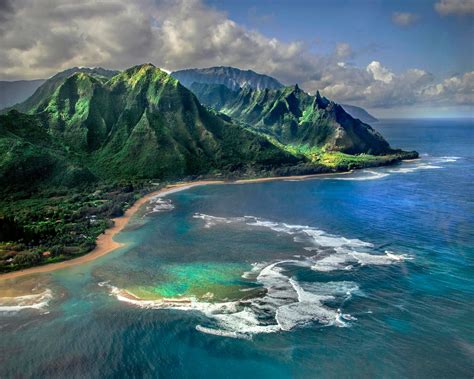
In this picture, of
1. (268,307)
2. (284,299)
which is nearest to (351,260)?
(284,299)

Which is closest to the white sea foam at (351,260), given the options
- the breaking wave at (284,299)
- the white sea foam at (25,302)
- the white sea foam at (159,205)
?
the breaking wave at (284,299)

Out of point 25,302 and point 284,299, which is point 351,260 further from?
point 25,302

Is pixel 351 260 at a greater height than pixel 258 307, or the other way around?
pixel 351 260

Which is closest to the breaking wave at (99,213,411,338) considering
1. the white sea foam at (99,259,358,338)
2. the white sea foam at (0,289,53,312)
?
the white sea foam at (99,259,358,338)

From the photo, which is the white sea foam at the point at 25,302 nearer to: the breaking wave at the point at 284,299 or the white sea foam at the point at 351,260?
the breaking wave at the point at 284,299

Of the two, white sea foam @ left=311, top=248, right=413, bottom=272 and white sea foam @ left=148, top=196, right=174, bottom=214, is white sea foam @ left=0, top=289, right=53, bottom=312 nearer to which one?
white sea foam @ left=311, top=248, right=413, bottom=272
